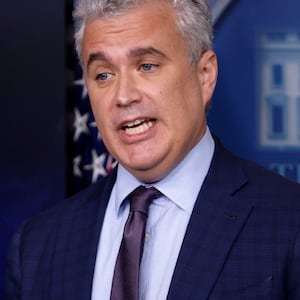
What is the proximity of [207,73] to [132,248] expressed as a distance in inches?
14.7

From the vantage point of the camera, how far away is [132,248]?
1.54m

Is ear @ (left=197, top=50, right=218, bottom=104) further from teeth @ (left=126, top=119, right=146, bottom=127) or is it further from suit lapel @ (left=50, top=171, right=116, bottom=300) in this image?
suit lapel @ (left=50, top=171, right=116, bottom=300)

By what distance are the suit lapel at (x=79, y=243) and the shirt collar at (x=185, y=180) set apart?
71 millimetres

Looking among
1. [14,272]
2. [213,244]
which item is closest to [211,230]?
[213,244]

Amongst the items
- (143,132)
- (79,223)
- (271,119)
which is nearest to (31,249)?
(79,223)

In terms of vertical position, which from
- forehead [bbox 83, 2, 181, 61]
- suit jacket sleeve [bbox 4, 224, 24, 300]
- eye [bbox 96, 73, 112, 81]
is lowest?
suit jacket sleeve [bbox 4, 224, 24, 300]

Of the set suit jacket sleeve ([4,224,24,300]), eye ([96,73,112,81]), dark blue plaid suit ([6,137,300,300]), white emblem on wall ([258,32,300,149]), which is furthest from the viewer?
white emblem on wall ([258,32,300,149])

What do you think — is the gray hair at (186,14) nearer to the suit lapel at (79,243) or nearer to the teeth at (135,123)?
the teeth at (135,123)

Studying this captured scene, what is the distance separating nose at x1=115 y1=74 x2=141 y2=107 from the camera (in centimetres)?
150

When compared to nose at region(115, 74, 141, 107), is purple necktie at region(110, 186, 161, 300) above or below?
below

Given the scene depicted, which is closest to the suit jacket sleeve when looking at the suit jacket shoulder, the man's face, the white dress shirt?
the suit jacket shoulder

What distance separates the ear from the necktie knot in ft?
0.68

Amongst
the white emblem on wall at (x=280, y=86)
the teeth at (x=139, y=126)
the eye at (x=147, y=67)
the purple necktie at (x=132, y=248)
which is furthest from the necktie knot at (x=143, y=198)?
the white emblem on wall at (x=280, y=86)

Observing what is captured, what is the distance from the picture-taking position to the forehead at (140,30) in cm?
153
